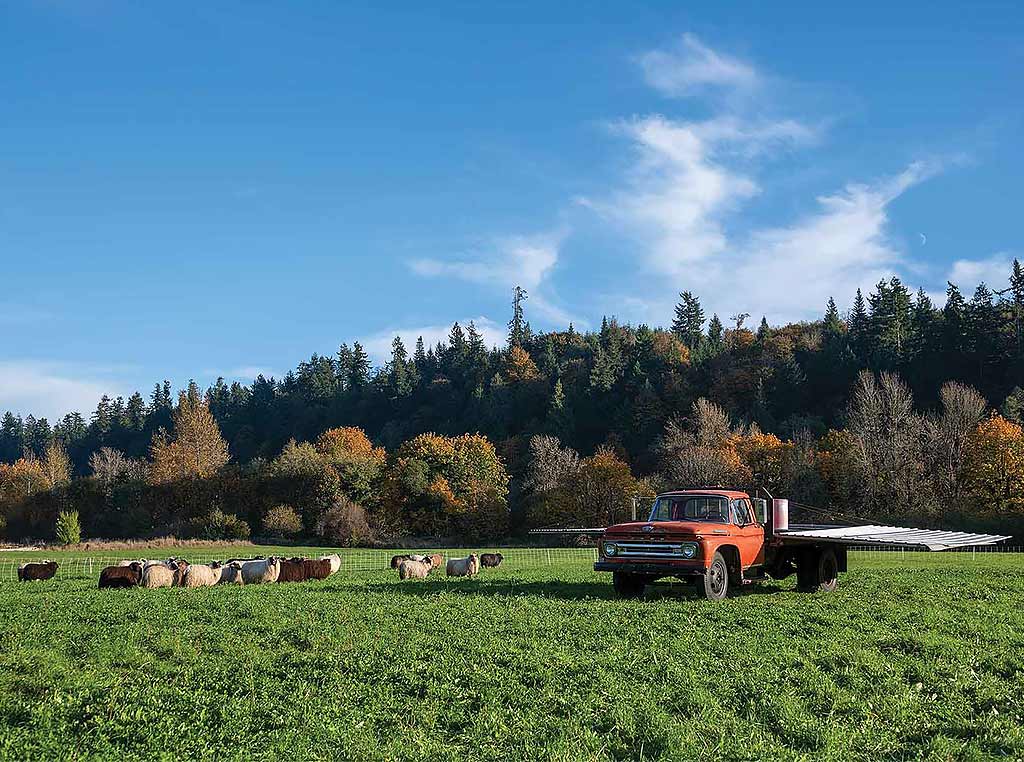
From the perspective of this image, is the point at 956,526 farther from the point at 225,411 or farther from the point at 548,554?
the point at 225,411

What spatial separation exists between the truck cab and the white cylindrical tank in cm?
21

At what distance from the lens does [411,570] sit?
2825 centimetres

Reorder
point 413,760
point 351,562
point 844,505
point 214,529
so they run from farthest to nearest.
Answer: point 214,529, point 844,505, point 351,562, point 413,760

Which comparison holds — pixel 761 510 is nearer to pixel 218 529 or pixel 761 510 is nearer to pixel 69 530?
pixel 69 530

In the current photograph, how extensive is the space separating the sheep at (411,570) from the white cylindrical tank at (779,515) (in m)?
11.8

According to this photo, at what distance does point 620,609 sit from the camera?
1802 cm

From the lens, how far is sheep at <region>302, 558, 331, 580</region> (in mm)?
28984

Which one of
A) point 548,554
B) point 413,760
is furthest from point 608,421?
point 413,760

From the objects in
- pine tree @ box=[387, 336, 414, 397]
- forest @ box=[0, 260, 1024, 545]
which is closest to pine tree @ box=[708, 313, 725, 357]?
forest @ box=[0, 260, 1024, 545]

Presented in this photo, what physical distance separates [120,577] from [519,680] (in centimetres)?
1845

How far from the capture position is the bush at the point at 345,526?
7800 centimetres

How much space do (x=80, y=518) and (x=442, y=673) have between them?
326 ft

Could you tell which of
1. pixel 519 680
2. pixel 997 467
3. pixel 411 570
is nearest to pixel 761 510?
pixel 411 570

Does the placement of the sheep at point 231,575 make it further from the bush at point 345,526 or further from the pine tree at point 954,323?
the pine tree at point 954,323
